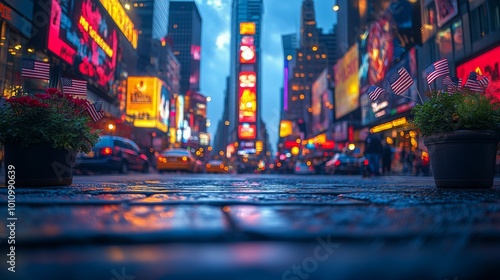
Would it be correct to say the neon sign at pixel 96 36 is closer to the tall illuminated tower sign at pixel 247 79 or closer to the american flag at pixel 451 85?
the american flag at pixel 451 85

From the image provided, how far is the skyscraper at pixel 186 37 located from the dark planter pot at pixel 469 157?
3966 inches

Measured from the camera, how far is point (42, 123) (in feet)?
10.8

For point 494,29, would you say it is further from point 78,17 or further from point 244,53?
point 244,53

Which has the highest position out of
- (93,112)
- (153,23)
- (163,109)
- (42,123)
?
(153,23)

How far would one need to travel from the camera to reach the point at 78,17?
65.1ft

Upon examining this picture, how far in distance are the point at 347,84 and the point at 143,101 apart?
81.4ft

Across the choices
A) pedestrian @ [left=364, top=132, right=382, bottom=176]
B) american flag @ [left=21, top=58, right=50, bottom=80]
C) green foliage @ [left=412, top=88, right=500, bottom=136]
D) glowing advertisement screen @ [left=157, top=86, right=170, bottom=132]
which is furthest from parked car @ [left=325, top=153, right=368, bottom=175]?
glowing advertisement screen @ [left=157, top=86, right=170, bottom=132]

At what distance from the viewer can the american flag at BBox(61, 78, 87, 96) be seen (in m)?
4.46

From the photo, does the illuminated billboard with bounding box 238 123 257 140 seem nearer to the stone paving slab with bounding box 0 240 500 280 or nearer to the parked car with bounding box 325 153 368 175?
the parked car with bounding box 325 153 368 175

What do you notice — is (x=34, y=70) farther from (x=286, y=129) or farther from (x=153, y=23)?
(x=286, y=129)

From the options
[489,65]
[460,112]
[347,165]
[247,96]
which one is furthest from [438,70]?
[247,96]

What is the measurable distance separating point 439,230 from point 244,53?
76.3 m

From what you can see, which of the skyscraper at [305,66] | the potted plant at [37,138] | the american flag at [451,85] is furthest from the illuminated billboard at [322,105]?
the skyscraper at [305,66]

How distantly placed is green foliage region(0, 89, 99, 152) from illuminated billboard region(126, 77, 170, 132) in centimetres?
3643
